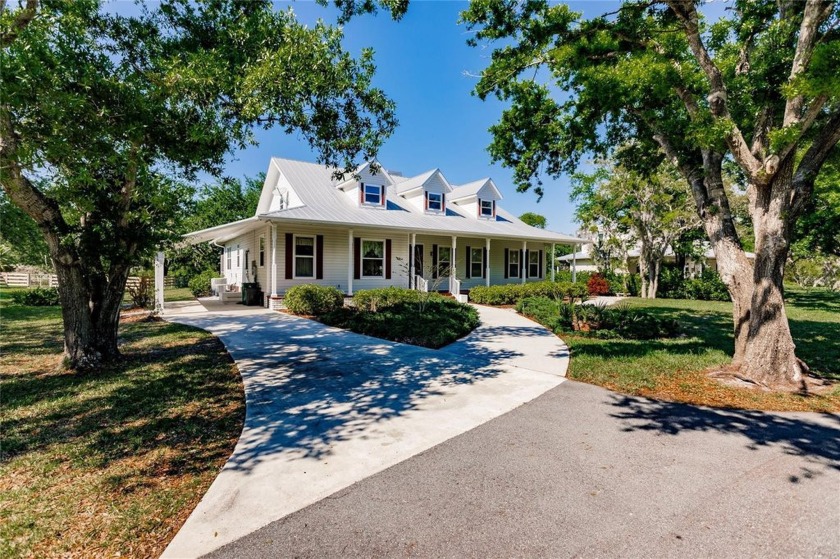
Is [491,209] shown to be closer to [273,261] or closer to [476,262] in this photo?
[476,262]

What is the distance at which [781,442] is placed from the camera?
388cm

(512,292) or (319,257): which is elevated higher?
(319,257)

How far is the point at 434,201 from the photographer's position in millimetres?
19969

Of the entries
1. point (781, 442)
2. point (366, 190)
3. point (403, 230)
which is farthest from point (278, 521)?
point (366, 190)

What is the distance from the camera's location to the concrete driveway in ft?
9.32

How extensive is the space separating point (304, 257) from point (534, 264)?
1425cm

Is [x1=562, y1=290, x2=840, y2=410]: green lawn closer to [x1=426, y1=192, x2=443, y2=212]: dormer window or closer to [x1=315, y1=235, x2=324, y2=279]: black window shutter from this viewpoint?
[x1=315, y1=235, x2=324, y2=279]: black window shutter

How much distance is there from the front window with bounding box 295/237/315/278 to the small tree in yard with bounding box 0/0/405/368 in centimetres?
791

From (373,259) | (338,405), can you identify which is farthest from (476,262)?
(338,405)

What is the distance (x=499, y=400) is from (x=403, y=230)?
1198 centimetres

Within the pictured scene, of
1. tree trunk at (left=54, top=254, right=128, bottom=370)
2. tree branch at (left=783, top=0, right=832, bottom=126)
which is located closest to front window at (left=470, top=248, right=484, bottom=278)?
tree branch at (left=783, top=0, right=832, bottom=126)

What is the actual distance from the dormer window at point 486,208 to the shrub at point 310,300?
11.6 meters

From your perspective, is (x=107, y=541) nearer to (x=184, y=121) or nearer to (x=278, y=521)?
(x=278, y=521)

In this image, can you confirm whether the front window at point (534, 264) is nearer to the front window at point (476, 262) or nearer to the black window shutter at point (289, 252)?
the front window at point (476, 262)
